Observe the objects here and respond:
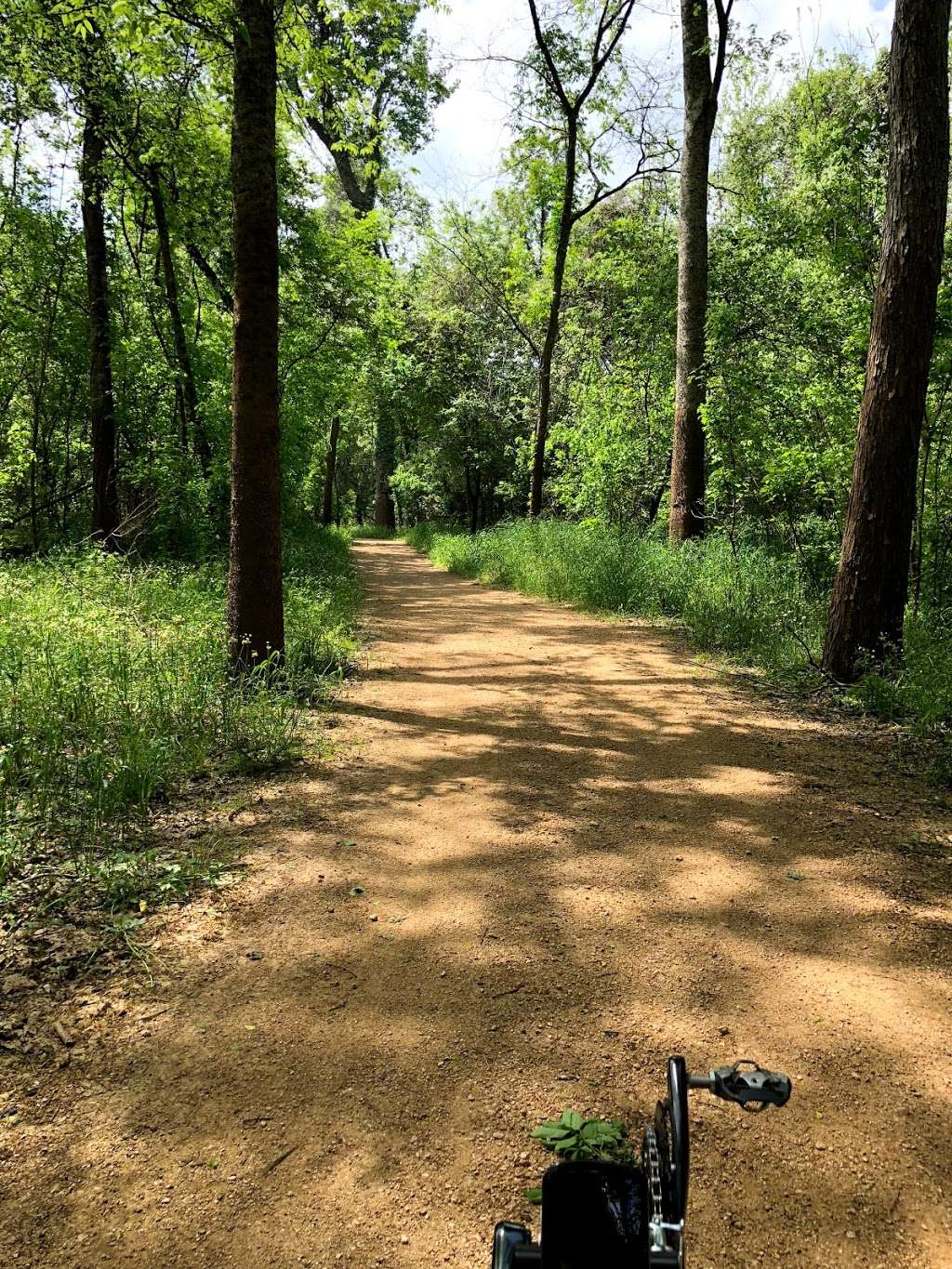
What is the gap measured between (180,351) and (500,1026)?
38.2 feet

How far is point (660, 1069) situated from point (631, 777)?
7.94 ft

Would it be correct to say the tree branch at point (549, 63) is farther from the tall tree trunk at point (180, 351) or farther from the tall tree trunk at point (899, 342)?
the tall tree trunk at point (899, 342)

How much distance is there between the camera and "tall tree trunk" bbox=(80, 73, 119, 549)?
10000 millimetres

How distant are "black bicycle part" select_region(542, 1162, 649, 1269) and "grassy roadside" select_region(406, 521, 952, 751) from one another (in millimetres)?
4761

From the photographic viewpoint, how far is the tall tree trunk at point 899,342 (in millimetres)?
5449

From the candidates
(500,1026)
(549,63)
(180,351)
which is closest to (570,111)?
(549,63)

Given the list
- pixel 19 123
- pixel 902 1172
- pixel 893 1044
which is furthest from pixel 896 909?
pixel 19 123


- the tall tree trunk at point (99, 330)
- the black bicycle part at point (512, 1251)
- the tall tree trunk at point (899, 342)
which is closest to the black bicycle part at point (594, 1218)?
the black bicycle part at point (512, 1251)

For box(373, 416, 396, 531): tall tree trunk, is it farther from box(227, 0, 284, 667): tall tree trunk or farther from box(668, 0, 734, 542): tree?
box(227, 0, 284, 667): tall tree trunk

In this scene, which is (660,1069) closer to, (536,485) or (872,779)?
(872,779)

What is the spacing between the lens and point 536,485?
16.3 metres

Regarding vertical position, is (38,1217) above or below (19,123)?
below

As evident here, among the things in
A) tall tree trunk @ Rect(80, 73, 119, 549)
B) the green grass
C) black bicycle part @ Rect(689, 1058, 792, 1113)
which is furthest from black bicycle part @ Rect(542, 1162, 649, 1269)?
tall tree trunk @ Rect(80, 73, 119, 549)

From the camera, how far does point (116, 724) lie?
4395 millimetres
